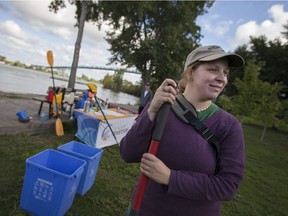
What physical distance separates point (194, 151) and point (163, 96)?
0.36 metres

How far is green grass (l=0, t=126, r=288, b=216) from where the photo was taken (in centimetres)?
336

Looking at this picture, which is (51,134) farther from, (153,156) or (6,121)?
(153,156)

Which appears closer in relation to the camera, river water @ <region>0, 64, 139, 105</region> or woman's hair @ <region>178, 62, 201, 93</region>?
woman's hair @ <region>178, 62, 201, 93</region>

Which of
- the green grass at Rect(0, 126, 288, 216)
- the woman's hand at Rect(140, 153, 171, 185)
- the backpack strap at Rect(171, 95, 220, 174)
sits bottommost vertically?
the green grass at Rect(0, 126, 288, 216)

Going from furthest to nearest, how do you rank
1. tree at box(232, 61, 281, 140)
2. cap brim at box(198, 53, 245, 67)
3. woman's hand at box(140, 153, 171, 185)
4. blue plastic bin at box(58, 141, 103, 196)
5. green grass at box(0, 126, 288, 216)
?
1. tree at box(232, 61, 281, 140)
2. blue plastic bin at box(58, 141, 103, 196)
3. green grass at box(0, 126, 288, 216)
4. cap brim at box(198, 53, 245, 67)
5. woman's hand at box(140, 153, 171, 185)

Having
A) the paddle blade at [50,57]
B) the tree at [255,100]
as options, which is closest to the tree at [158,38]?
the tree at [255,100]

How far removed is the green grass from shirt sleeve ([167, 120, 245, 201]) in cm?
245

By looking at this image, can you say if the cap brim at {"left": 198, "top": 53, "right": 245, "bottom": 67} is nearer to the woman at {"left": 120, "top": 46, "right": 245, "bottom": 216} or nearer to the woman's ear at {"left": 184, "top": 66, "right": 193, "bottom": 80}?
the woman at {"left": 120, "top": 46, "right": 245, "bottom": 216}

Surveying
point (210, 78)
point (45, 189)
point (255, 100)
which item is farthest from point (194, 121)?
point (255, 100)

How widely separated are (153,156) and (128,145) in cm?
23

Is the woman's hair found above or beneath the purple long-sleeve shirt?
above

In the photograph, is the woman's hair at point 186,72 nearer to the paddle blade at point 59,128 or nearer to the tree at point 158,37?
the paddle blade at point 59,128

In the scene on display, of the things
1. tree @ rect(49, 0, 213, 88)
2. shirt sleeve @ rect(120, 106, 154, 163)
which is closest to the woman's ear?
shirt sleeve @ rect(120, 106, 154, 163)

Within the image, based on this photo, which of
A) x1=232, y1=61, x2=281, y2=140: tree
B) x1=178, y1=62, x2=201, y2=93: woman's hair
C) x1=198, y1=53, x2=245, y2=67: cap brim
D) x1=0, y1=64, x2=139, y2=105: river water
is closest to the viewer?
x1=198, y1=53, x2=245, y2=67: cap brim
